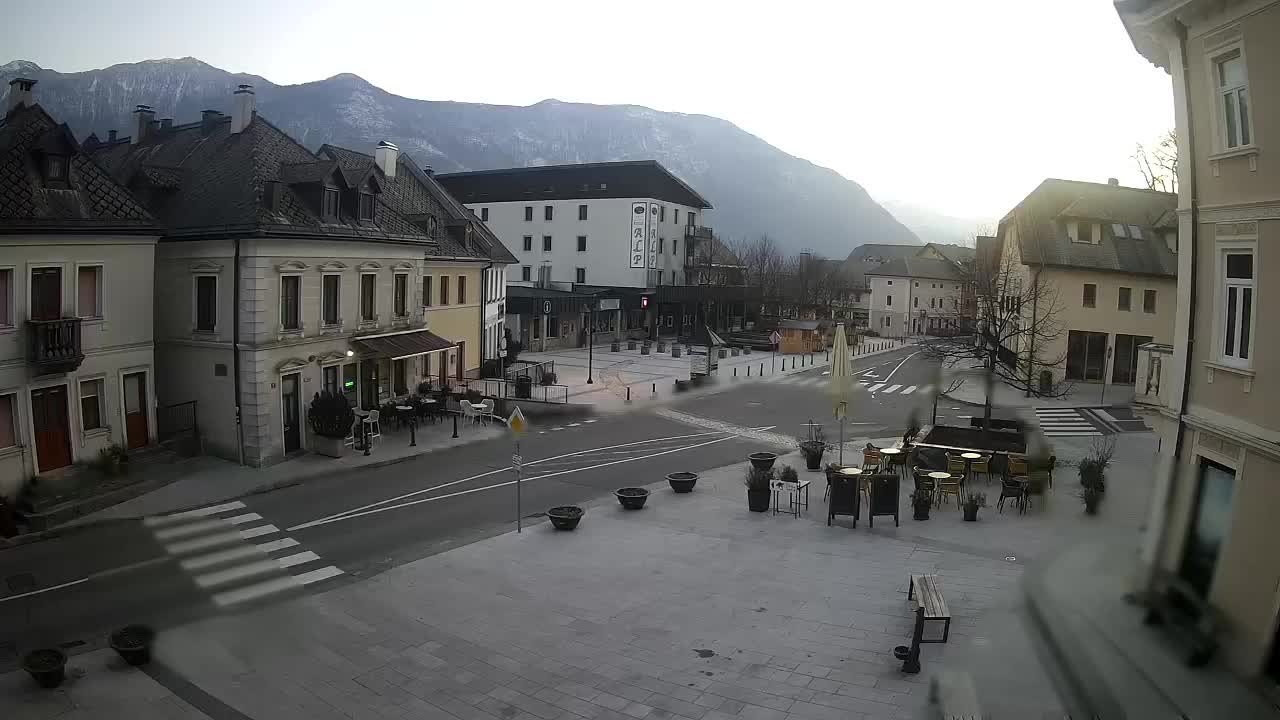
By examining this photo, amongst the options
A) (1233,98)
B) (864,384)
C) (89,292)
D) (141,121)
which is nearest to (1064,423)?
(864,384)

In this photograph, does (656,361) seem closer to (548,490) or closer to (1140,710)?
(548,490)

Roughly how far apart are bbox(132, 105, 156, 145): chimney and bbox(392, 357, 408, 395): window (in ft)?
40.9

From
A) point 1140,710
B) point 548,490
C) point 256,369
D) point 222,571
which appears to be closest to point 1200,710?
point 1140,710

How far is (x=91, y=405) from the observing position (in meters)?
20.5

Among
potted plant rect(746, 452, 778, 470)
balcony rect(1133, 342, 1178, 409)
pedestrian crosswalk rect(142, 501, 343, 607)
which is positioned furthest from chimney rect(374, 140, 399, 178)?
balcony rect(1133, 342, 1178, 409)

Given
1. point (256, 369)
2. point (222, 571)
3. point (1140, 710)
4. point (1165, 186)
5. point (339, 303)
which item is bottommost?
point (222, 571)

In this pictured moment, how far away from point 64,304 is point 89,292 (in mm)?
959

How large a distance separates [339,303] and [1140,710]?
79.7 feet

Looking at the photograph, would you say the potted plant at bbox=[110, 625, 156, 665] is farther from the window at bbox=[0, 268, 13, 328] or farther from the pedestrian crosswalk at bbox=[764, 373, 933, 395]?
the pedestrian crosswalk at bbox=[764, 373, 933, 395]

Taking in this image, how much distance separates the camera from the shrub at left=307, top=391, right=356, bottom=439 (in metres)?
24.6

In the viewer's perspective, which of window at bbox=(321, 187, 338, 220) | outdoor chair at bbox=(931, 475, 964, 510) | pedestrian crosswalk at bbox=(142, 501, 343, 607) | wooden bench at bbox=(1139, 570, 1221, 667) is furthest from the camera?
window at bbox=(321, 187, 338, 220)

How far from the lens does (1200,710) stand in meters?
6.97

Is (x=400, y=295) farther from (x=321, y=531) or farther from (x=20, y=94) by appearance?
(x=321, y=531)

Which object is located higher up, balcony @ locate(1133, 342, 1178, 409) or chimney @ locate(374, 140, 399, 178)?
chimney @ locate(374, 140, 399, 178)
